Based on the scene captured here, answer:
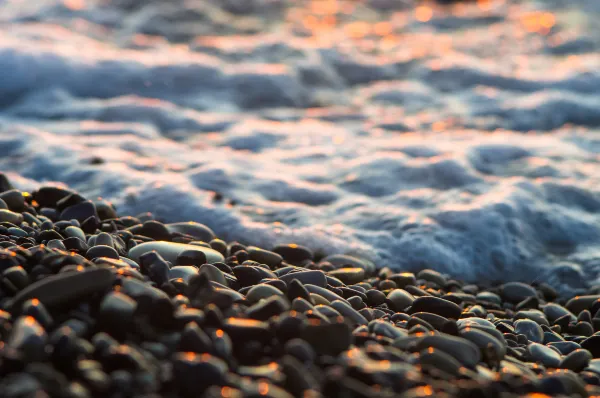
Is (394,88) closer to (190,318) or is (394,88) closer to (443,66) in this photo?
(443,66)

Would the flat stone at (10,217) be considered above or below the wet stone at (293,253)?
above

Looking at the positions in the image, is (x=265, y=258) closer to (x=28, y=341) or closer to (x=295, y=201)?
(x=295, y=201)

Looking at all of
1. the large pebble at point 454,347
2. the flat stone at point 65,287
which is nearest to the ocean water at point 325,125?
the large pebble at point 454,347

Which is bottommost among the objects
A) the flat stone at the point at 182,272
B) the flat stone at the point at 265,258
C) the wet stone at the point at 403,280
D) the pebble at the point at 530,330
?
the pebble at the point at 530,330

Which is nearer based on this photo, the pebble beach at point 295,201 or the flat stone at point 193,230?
the pebble beach at point 295,201

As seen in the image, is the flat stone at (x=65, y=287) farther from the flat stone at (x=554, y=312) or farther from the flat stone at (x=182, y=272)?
the flat stone at (x=554, y=312)

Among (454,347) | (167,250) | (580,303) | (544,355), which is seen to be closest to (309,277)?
(167,250)

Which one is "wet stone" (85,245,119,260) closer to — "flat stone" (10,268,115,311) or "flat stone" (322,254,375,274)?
"flat stone" (10,268,115,311)
